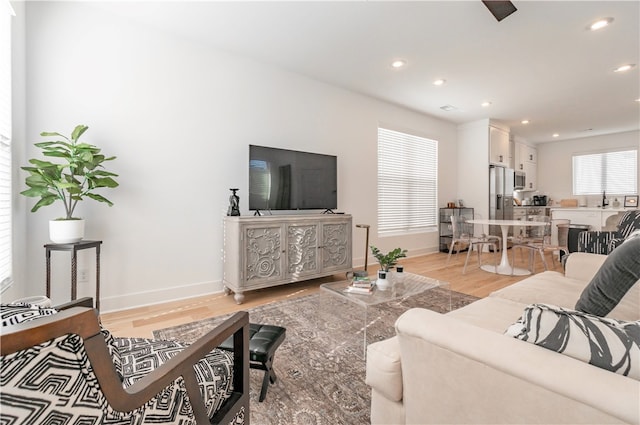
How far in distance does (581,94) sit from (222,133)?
5352mm

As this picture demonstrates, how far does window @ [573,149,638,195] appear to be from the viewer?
6.74 meters

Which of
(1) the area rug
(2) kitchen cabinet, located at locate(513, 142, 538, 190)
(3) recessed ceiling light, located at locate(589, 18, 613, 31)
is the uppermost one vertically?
(3) recessed ceiling light, located at locate(589, 18, 613, 31)

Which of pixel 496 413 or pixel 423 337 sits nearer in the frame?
pixel 496 413

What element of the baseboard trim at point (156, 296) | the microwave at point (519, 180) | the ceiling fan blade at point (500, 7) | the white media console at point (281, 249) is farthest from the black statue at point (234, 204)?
the microwave at point (519, 180)

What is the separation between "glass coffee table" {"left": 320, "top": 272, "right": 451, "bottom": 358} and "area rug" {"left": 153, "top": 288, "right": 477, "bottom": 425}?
211mm

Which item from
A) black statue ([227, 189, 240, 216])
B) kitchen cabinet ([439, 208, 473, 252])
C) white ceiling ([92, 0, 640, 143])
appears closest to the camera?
white ceiling ([92, 0, 640, 143])

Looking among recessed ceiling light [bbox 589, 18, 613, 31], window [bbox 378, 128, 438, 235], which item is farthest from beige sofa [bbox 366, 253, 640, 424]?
window [bbox 378, 128, 438, 235]

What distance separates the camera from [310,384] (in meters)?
1.63

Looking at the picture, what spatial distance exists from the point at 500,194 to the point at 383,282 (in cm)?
503

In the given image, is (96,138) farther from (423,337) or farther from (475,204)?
(475,204)

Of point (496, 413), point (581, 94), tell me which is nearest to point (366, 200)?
point (581, 94)

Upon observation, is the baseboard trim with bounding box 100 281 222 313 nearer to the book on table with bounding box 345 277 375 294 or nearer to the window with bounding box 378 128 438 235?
the book on table with bounding box 345 277 375 294

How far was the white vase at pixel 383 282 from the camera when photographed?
7.40 ft

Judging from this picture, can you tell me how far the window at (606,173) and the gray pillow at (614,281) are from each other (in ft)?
27.2
